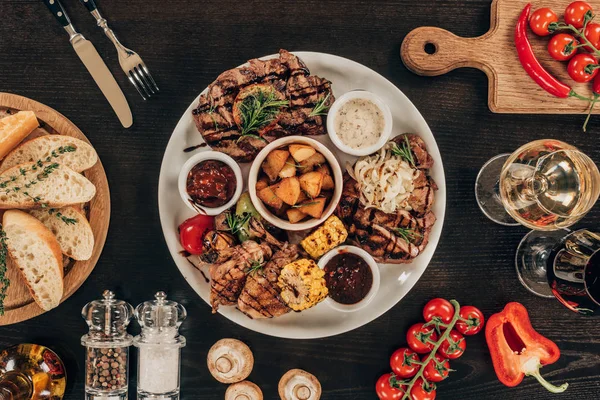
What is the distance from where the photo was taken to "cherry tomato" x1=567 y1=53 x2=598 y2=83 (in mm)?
2430

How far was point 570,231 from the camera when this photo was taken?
103 inches

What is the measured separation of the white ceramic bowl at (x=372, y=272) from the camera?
2305mm

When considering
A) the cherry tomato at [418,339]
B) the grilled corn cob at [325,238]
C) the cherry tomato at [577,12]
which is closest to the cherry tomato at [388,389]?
the cherry tomato at [418,339]

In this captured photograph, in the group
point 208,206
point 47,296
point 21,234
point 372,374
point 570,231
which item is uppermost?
point 21,234

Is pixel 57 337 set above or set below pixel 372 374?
above

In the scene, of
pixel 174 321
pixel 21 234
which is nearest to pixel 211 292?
pixel 174 321

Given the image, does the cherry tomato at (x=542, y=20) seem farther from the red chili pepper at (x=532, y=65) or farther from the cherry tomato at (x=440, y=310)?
the cherry tomato at (x=440, y=310)

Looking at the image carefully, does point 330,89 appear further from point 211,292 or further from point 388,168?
point 211,292

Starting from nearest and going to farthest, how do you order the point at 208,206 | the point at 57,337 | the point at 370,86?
the point at 208,206 → the point at 370,86 → the point at 57,337

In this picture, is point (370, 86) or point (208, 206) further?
point (370, 86)

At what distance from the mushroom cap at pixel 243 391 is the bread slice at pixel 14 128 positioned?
1.56 metres

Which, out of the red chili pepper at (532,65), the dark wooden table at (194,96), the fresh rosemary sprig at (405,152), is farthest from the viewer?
the dark wooden table at (194,96)

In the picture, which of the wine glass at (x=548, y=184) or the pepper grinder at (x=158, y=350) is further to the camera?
the pepper grinder at (x=158, y=350)

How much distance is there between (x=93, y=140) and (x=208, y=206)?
2.49ft
